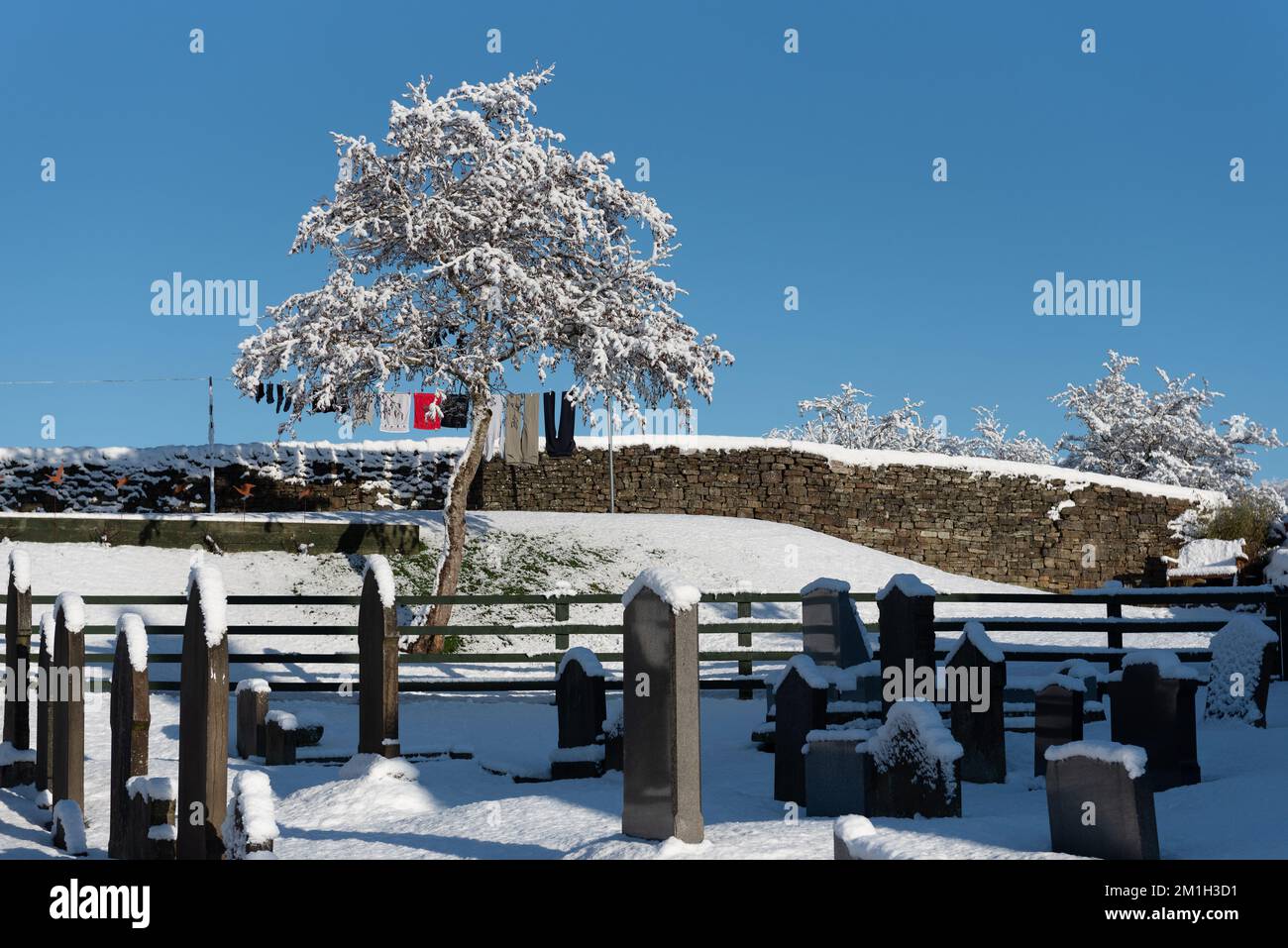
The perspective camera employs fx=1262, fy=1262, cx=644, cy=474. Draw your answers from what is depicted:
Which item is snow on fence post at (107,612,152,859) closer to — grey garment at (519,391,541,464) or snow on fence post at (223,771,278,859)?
snow on fence post at (223,771,278,859)

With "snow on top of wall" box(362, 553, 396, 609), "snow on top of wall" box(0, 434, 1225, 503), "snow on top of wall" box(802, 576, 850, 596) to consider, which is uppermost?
"snow on top of wall" box(0, 434, 1225, 503)

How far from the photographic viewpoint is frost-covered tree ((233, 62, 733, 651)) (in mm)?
20344

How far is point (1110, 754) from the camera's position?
6016 millimetres

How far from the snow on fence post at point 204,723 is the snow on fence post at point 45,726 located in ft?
9.33

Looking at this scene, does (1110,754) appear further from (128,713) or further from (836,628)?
(836,628)

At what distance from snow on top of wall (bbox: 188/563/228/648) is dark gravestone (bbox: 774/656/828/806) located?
12.9ft

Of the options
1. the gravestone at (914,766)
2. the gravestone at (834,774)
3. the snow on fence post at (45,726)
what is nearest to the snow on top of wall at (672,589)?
the gravestone at (914,766)

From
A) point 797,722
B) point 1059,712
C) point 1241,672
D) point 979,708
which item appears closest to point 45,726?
point 797,722

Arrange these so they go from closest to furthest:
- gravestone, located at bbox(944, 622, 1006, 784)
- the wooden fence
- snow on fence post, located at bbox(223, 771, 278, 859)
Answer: snow on fence post, located at bbox(223, 771, 278, 859) → gravestone, located at bbox(944, 622, 1006, 784) → the wooden fence

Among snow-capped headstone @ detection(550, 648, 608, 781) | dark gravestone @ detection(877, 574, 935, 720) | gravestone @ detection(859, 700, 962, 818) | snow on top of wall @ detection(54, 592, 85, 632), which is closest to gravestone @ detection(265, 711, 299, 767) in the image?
snow-capped headstone @ detection(550, 648, 608, 781)

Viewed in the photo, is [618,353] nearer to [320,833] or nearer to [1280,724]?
[1280,724]

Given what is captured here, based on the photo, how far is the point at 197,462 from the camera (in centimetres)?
2936

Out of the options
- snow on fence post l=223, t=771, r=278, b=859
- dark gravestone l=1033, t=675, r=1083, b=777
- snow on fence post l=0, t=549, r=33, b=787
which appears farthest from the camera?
snow on fence post l=0, t=549, r=33, b=787

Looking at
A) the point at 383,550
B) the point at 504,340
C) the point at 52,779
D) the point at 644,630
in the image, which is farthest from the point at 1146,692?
the point at 383,550
